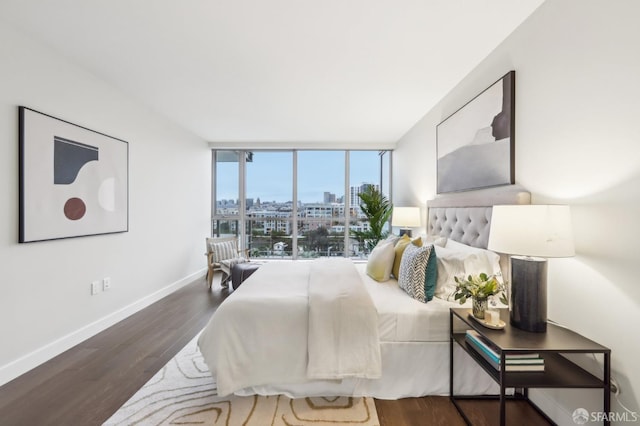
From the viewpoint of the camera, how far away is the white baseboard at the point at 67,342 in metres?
1.96

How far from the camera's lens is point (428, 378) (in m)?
1.84

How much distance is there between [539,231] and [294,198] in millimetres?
4411

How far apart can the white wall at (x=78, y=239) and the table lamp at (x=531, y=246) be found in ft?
10.9

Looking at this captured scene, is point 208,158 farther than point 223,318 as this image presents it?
Yes

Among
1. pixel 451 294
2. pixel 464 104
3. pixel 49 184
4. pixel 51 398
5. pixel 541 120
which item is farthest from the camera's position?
pixel 464 104

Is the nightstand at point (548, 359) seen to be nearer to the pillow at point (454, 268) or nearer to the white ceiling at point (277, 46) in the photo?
the pillow at point (454, 268)

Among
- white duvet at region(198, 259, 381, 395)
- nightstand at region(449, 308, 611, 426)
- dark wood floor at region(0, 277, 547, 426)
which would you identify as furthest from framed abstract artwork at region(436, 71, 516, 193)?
dark wood floor at region(0, 277, 547, 426)

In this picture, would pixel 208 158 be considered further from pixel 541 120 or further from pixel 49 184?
pixel 541 120

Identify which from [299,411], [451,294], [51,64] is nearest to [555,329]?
[451,294]

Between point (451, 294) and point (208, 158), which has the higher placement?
point (208, 158)

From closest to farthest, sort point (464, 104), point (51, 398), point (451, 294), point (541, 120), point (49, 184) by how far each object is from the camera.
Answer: point (541, 120), point (51, 398), point (451, 294), point (49, 184), point (464, 104)

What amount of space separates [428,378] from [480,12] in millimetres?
2461

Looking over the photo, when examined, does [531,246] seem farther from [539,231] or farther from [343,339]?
[343,339]

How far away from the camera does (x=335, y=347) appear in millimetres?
1729
